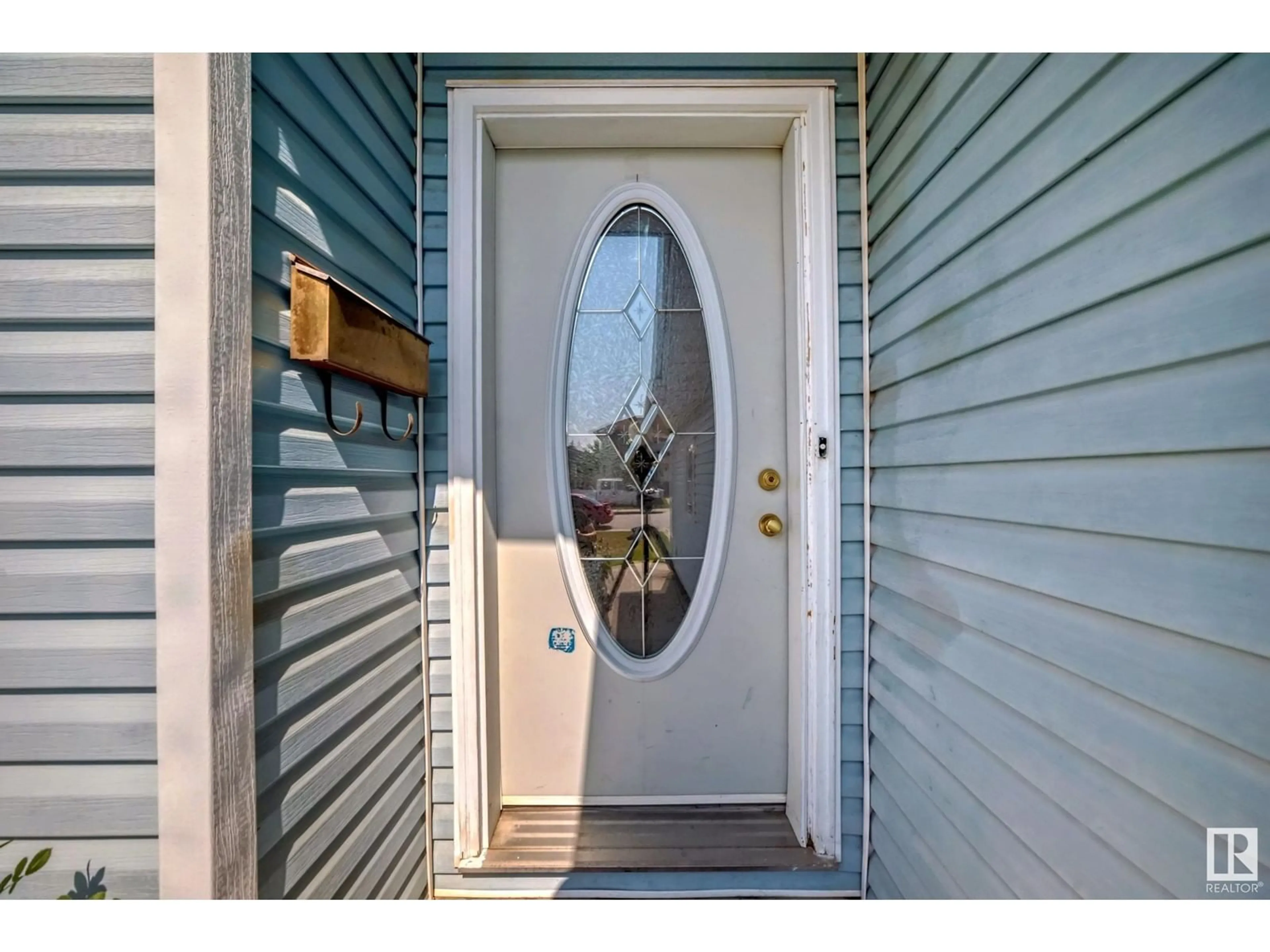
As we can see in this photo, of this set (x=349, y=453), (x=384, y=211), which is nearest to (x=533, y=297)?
(x=384, y=211)

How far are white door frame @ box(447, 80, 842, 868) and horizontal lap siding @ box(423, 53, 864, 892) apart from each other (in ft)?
0.07

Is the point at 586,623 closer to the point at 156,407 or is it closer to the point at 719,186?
the point at 156,407

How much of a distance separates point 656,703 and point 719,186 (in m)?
1.41

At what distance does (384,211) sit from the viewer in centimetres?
106

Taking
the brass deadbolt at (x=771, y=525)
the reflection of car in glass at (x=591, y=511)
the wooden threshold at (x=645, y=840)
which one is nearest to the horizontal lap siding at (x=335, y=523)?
the wooden threshold at (x=645, y=840)

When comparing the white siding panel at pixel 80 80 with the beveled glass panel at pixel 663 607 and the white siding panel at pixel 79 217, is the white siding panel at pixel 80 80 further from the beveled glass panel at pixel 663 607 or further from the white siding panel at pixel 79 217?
the beveled glass panel at pixel 663 607

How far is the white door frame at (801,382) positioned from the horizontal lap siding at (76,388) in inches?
22.7

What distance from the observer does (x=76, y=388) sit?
665mm

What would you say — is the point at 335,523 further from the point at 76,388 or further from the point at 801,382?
the point at 801,382

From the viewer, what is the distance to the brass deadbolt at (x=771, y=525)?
133 cm

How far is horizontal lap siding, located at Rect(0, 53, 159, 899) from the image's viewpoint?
664 mm

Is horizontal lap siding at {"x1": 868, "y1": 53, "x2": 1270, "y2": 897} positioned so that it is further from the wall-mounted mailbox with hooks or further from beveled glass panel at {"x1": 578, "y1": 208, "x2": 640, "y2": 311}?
the wall-mounted mailbox with hooks

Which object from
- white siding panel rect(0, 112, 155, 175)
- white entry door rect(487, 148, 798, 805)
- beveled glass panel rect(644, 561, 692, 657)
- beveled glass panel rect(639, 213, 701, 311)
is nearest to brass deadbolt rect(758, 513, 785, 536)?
white entry door rect(487, 148, 798, 805)

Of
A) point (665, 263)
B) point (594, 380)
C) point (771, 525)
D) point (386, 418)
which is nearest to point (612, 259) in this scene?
point (665, 263)
